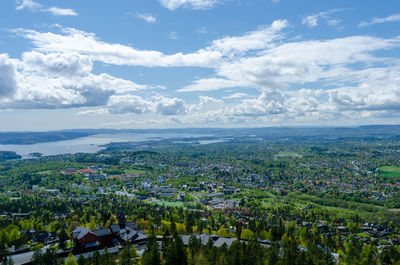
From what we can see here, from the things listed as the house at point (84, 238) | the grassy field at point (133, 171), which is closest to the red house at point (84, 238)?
the house at point (84, 238)

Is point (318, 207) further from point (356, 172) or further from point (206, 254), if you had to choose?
point (356, 172)

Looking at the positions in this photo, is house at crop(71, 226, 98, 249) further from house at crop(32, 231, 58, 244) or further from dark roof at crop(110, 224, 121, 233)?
house at crop(32, 231, 58, 244)

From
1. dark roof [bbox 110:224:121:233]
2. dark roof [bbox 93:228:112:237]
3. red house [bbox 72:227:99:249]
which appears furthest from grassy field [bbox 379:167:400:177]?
red house [bbox 72:227:99:249]

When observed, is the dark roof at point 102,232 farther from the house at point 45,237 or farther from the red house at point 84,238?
the house at point 45,237

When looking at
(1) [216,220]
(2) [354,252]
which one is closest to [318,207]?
(1) [216,220]

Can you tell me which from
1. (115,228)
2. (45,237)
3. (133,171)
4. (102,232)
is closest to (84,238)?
(102,232)

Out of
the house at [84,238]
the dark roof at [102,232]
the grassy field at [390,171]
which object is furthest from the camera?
the grassy field at [390,171]

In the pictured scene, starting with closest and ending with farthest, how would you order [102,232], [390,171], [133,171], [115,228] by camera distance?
[102,232]
[115,228]
[390,171]
[133,171]

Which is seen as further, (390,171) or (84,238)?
(390,171)

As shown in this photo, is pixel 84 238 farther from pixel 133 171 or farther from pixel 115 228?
pixel 133 171
